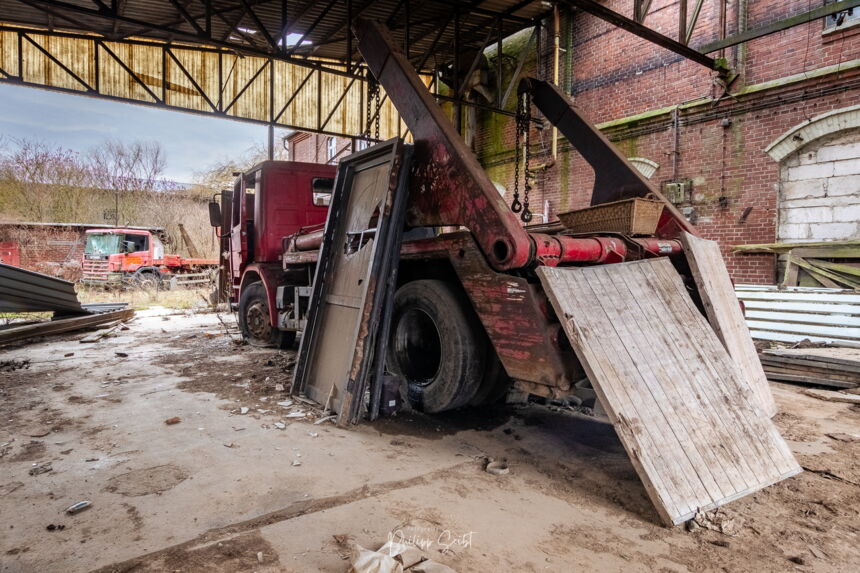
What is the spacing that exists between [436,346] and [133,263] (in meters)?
16.4

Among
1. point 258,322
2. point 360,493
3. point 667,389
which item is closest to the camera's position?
point 360,493

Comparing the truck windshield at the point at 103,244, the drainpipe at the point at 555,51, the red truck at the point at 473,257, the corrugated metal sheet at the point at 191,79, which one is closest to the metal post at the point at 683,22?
the red truck at the point at 473,257

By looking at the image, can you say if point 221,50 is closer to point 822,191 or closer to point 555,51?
point 555,51

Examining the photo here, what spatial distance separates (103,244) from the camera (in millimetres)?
17766

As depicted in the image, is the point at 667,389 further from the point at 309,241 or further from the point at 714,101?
the point at 714,101

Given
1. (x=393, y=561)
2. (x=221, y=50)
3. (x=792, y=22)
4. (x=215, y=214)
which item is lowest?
(x=393, y=561)

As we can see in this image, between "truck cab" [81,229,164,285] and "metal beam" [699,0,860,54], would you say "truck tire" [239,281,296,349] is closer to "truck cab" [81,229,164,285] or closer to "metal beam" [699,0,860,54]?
"metal beam" [699,0,860,54]

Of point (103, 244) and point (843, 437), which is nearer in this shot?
point (843, 437)

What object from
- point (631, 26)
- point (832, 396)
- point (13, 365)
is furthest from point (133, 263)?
point (832, 396)

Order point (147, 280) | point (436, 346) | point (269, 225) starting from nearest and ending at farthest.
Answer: point (436, 346), point (269, 225), point (147, 280)

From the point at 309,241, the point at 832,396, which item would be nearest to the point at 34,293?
the point at 309,241

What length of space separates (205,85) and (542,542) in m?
11.7

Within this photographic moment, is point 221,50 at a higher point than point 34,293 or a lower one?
higher

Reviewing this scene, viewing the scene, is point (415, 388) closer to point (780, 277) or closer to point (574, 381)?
point (574, 381)
